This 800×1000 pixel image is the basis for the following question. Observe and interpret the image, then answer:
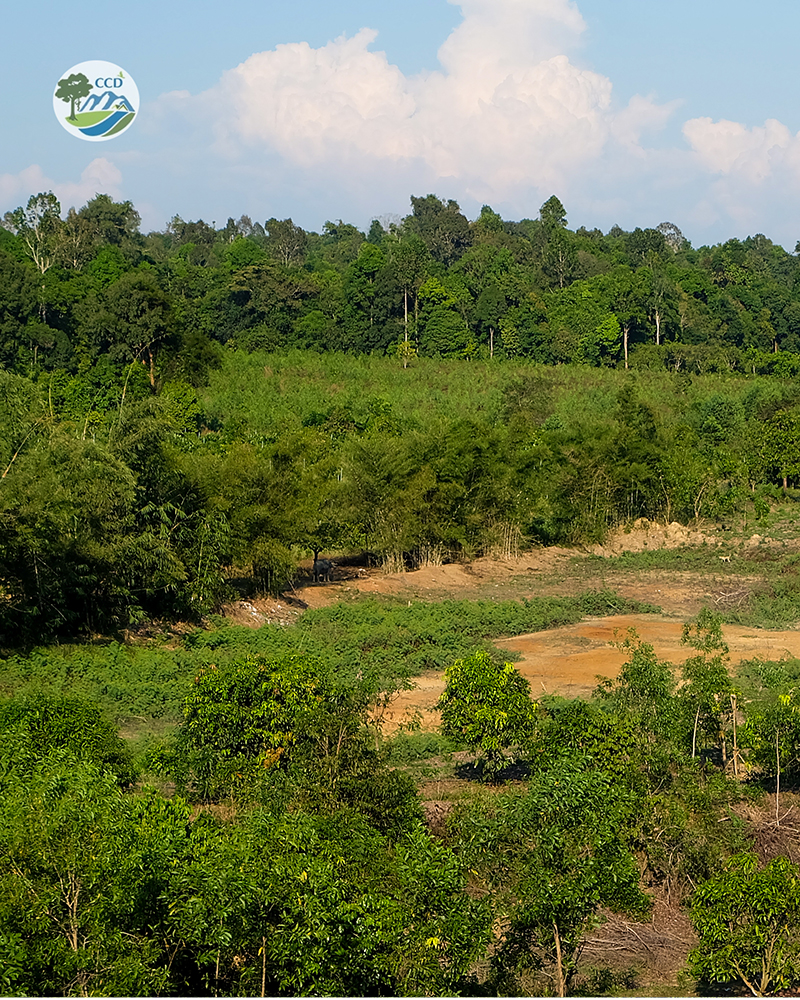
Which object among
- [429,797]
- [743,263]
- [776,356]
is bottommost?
[429,797]

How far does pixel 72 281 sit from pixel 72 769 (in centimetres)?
4394

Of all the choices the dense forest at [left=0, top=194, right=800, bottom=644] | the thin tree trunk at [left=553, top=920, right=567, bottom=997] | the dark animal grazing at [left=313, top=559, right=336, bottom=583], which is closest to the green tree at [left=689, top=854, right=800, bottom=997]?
the thin tree trunk at [left=553, top=920, right=567, bottom=997]

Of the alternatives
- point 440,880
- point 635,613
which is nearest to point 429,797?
point 440,880

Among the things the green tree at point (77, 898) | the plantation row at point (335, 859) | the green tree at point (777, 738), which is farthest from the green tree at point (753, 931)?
the green tree at point (777, 738)

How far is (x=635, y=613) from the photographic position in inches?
1025

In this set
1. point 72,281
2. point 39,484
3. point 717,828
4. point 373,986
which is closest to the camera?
point 373,986

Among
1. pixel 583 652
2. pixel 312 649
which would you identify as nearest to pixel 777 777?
pixel 583 652

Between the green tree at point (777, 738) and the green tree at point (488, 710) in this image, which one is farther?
the green tree at point (488, 710)

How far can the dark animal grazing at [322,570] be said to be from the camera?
95.2 feet

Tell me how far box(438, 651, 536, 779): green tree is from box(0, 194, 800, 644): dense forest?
803 centimetres

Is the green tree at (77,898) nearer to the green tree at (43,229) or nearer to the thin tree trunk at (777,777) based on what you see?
the thin tree trunk at (777,777)

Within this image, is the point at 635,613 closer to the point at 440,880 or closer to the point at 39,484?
the point at 39,484

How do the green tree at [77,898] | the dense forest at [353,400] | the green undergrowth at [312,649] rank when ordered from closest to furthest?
the green tree at [77,898] < the green undergrowth at [312,649] < the dense forest at [353,400]

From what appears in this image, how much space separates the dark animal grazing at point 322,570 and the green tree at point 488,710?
14660 millimetres
